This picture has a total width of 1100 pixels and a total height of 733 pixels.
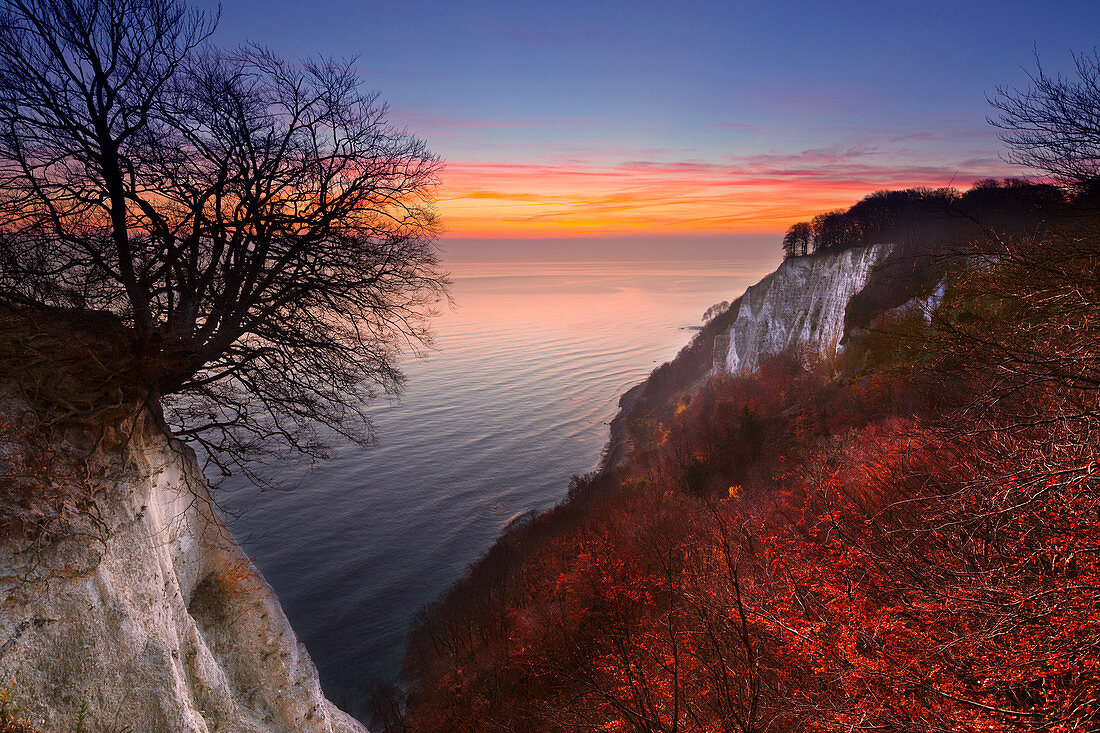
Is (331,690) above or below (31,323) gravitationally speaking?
below

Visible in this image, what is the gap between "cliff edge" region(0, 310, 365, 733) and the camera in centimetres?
530

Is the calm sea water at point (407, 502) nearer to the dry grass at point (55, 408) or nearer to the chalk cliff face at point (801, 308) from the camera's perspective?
the dry grass at point (55, 408)

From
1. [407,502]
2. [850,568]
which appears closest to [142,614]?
[850,568]

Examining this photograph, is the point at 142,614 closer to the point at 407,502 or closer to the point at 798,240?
the point at 407,502

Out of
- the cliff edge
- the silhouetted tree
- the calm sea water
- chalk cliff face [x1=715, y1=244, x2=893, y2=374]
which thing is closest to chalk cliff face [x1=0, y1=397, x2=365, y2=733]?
the cliff edge

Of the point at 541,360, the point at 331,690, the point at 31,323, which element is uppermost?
the point at 31,323

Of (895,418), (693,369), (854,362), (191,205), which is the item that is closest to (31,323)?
(191,205)

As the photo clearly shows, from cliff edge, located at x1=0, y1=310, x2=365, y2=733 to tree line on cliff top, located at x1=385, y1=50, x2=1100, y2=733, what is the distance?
6170mm

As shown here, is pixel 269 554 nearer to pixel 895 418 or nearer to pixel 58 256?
pixel 58 256

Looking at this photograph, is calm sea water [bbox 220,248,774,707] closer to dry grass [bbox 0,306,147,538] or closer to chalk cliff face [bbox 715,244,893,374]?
dry grass [bbox 0,306,147,538]

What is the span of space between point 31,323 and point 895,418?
97.8 feet

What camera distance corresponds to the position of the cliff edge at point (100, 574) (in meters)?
5.30

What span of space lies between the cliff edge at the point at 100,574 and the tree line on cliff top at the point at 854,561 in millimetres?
6170

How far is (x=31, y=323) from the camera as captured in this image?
590 cm
